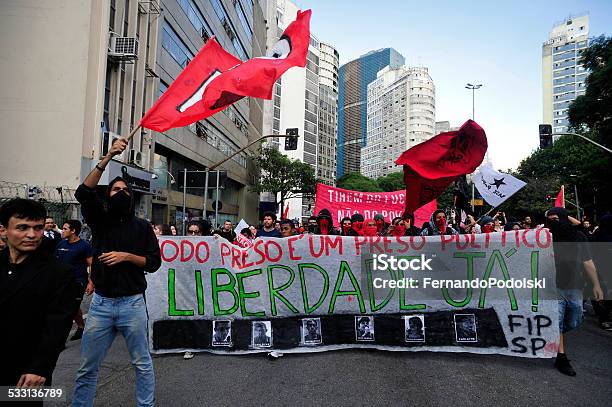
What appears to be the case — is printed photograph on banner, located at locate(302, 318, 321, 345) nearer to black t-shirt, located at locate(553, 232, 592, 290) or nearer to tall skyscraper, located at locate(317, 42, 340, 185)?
black t-shirt, located at locate(553, 232, 592, 290)

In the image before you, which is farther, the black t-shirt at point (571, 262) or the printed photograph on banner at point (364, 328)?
the printed photograph on banner at point (364, 328)

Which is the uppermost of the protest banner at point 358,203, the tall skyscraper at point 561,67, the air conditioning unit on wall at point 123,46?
the tall skyscraper at point 561,67

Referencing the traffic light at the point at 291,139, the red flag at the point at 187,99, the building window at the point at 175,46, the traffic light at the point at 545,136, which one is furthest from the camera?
the building window at the point at 175,46

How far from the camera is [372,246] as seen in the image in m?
5.32

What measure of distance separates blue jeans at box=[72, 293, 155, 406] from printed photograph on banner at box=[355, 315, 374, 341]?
8.27ft

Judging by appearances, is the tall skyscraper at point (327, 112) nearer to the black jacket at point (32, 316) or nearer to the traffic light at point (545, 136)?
the traffic light at point (545, 136)

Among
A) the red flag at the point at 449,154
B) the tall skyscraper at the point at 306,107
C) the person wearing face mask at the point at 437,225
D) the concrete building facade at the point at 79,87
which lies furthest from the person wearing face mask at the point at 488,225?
the tall skyscraper at the point at 306,107

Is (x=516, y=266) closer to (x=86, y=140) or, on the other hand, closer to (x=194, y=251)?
(x=194, y=251)

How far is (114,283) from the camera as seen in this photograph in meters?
3.08

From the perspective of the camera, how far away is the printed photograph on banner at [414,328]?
494 centimetres

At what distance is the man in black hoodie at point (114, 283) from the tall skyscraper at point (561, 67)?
15644 centimetres

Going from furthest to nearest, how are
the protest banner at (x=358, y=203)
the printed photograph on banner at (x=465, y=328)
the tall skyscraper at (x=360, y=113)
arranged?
the tall skyscraper at (x=360, y=113)
the protest banner at (x=358, y=203)
the printed photograph on banner at (x=465, y=328)

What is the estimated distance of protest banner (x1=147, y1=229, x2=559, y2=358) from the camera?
16.1 ft

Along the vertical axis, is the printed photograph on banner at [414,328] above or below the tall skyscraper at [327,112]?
below
